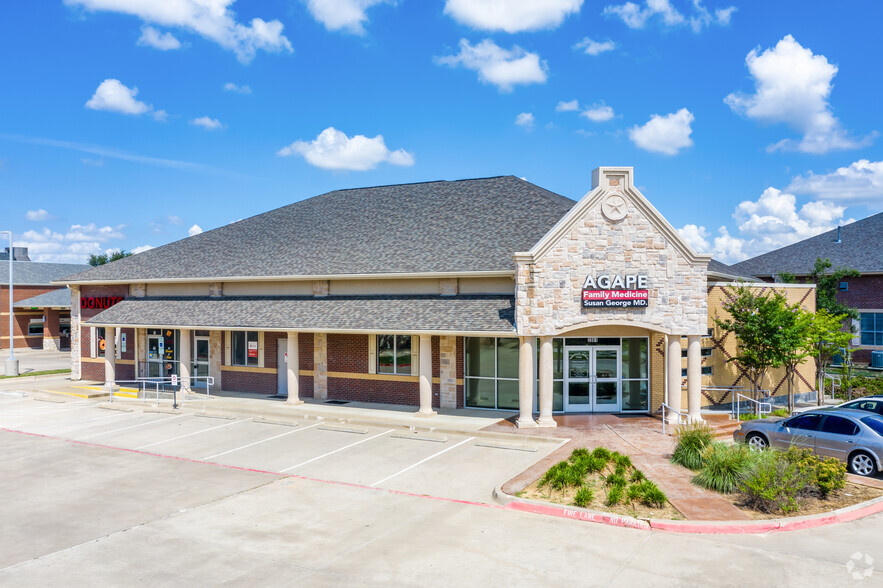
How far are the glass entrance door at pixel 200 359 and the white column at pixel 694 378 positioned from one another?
2157 cm

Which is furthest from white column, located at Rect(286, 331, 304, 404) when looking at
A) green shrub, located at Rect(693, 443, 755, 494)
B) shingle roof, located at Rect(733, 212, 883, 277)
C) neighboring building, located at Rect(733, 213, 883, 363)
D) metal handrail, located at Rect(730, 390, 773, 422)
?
shingle roof, located at Rect(733, 212, 883, 277)

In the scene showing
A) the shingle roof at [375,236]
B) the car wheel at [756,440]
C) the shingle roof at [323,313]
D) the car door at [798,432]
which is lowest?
the car wheel at [756,440]

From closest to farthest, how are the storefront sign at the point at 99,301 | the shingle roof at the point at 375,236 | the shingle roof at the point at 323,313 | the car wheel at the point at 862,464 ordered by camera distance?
the car wheel at the point at 862,464 < the shingle roof at the point at 323,313 < the shingle roof at the point at 375,236 < the storefront sign at the point at 99,301

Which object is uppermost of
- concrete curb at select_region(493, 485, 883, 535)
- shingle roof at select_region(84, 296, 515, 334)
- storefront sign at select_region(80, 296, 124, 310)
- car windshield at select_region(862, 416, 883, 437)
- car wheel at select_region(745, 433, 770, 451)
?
storefront sign at select_region(80, 296, 124, 310)

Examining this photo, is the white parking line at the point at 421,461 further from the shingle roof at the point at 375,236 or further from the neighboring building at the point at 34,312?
the neighboring building at the point at 34,312

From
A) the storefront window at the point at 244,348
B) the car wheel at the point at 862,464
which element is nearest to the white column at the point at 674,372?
the car wheel at the point at 862,464

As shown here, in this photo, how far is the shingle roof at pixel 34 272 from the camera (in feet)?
191

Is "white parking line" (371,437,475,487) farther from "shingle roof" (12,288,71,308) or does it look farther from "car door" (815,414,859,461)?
"shingle roof" (12,288,71,308)

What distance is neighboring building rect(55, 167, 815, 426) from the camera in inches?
797

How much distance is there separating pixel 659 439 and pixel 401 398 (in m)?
10.1

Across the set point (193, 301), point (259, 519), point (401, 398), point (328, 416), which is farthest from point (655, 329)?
point (193, 301)

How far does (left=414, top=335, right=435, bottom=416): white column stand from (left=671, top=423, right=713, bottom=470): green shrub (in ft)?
29.3

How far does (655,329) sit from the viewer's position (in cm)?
2033

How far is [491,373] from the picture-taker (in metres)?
23.3
